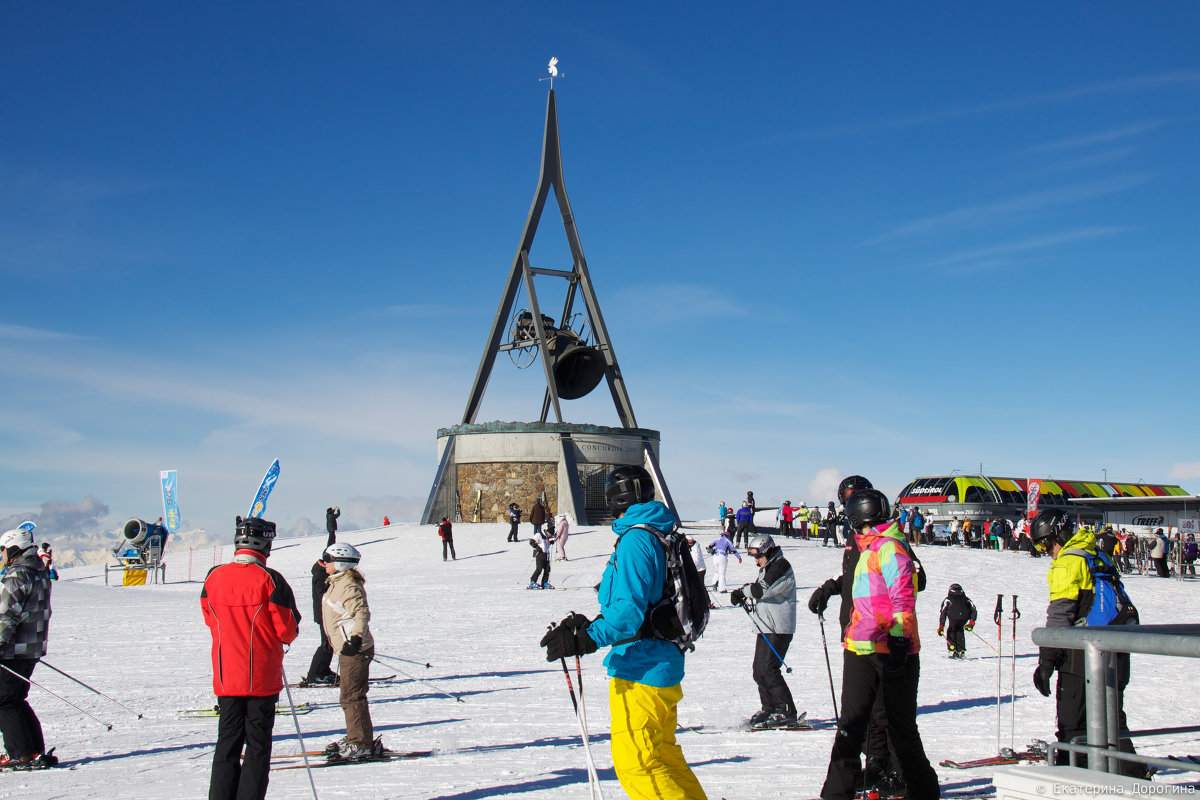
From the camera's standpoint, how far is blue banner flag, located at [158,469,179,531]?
26.7 metres

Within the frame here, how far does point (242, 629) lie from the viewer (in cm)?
469

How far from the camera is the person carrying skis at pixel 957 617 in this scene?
410 inches

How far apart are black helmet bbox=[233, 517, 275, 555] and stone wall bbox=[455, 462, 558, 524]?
26681mm

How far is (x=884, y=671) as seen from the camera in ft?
15.0

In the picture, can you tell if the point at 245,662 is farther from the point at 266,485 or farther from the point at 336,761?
the point at 266,485

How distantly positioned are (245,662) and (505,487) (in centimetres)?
2745

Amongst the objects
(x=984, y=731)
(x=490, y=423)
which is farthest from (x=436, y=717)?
(x=490, y=423)

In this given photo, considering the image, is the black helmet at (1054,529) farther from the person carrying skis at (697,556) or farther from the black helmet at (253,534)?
the black helmet at (253,534)

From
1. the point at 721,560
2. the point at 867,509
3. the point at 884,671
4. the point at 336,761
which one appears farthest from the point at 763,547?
the point at 721,560

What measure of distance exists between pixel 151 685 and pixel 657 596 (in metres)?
7.14

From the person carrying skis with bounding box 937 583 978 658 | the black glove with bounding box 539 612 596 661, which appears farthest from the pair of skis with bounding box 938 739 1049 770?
the person carrying skis with bounding box 937 583 978 658

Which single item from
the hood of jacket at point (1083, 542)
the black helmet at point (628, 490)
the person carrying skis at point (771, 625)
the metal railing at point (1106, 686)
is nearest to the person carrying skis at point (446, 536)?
the person carrying skis at point (771, 625)

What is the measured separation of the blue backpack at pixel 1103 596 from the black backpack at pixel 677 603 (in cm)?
313

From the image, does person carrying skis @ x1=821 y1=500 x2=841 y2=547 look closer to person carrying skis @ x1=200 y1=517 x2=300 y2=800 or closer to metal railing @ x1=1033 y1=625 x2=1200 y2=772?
person carrying skis @ x1=200 y1=517 x2=300 y2=800
